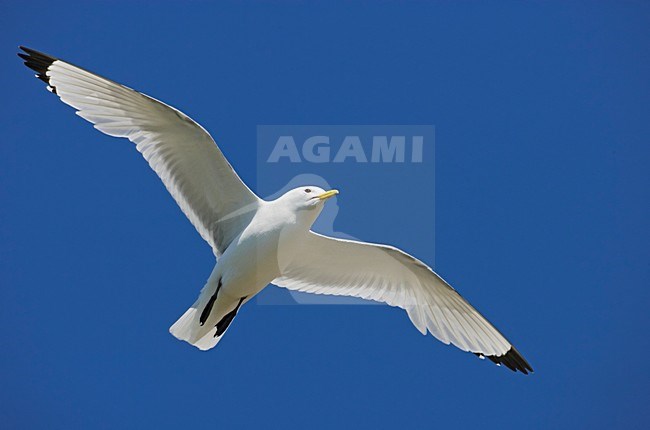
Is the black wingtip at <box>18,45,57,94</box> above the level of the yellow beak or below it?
above

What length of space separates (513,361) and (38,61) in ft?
11.9

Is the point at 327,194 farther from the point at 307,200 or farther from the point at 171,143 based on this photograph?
the point at 171,143

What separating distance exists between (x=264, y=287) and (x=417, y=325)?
1090 mm

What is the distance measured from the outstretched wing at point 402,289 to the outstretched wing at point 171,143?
573 millimetres

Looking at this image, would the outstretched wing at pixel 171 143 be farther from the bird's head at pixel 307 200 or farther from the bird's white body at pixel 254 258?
the bird's head at pixel 307 200

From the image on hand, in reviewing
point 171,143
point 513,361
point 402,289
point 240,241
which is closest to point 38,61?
point 171,143

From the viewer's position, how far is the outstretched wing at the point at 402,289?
864 centimetres

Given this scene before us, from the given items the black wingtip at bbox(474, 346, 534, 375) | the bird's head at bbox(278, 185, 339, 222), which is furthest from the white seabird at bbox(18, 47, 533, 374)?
the black wingtip at bbox(474, 346, 534, 375)

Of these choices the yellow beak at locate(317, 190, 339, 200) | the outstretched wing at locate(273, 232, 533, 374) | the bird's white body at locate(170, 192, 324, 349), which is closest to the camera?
the yellow beak at locate(317, 190, 339, 200)

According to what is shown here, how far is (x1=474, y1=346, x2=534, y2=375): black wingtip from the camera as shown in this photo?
8875 mm

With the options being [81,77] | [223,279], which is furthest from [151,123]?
[223,279]

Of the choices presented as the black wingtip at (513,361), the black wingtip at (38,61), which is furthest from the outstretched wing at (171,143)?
the black wingtip at (513,361)

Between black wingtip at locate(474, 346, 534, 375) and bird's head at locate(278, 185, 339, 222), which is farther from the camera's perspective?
black wingtip at locate(474, 346, 534, 375)

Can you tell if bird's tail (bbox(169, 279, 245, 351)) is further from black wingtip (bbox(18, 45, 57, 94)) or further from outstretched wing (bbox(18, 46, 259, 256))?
black wingtip (bbox(18, 45, 57, 94))
